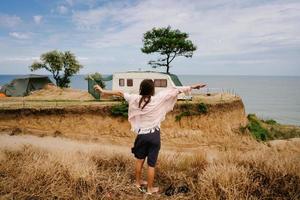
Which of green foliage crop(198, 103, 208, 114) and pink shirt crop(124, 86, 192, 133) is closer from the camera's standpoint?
pink shirt crop(124, 86, 192, 133)

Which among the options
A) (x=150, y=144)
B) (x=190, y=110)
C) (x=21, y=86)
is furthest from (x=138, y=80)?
(x=150, y=144)

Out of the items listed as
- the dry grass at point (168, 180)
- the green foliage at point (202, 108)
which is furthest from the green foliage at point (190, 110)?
the dry grass at point (168, 180)

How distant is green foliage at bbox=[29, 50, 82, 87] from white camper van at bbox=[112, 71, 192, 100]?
47.9 feet

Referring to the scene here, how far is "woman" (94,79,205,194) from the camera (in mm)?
4578

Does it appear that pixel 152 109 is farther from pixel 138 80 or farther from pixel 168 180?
pixel 138 80

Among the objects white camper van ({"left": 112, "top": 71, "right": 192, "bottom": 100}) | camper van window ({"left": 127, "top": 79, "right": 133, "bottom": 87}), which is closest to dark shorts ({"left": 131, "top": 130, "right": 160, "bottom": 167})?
white camper van ({"left": 112, "top": 71, "right": 192, "bottom": 100})

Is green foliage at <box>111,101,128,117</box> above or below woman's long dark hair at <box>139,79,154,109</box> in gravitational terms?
below

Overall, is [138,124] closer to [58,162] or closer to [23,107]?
[58,162]

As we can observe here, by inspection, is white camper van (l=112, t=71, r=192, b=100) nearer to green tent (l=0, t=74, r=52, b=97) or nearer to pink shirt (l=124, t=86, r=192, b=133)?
green tent (l=0, t=74, r=52, b=97)

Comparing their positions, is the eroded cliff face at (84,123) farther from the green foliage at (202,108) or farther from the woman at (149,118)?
the woman at (149,118)

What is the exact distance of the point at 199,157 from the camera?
5.66 meters

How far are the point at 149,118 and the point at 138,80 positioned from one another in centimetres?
1799

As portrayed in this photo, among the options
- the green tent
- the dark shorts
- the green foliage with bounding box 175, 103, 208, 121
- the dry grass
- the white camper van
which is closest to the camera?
the dry grass

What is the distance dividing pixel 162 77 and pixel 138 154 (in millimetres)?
17614
